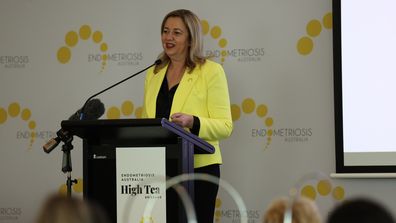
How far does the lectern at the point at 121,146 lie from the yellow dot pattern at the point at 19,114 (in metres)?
2.04

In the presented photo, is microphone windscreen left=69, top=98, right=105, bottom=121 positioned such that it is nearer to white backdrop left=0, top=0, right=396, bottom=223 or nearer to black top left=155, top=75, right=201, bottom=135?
black top left=155, top=75, right=201, bottom=135

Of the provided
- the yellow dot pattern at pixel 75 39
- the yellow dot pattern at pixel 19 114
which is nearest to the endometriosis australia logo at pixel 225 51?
the yellow dot pattern at pixel 75 39

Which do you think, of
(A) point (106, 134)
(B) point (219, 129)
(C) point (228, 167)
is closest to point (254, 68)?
(C) point (228, 167)

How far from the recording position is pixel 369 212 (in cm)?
108

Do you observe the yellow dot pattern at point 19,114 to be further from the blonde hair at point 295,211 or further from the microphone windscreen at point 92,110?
the blonde hair at point 295,211

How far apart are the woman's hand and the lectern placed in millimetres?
82

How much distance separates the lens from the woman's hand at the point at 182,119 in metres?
3.41

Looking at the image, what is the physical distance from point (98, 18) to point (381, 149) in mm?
2294

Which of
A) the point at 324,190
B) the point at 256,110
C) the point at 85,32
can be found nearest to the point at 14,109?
the point at 85,32

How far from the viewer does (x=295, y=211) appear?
118 centimetres

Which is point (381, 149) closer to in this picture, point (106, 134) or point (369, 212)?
point (106, 134)

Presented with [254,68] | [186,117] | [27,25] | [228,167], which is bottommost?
[228,167]

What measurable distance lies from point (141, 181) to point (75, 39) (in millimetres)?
2369

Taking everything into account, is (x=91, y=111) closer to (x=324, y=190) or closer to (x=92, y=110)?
(x=92, y=110)
